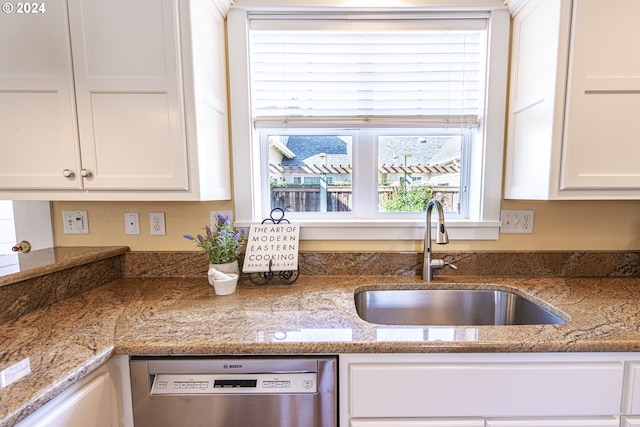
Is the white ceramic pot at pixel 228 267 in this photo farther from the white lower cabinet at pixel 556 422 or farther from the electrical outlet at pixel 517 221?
the electrical outlet at pixel 517 221

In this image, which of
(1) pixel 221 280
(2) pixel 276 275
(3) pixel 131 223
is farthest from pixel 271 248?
(3) pixel 131 223

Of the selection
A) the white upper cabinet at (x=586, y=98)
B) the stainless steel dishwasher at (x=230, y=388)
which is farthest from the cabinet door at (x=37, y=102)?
the white upper cabinet at (x=586, y=98)

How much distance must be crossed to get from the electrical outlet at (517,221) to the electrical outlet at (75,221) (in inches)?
80.9

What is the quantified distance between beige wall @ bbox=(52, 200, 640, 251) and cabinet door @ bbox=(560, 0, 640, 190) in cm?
33

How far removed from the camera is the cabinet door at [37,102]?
1000 millimetres

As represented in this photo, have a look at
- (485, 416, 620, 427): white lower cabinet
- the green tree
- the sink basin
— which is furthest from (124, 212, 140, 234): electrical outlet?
(485, 416, 620, 427): white lower cabinet

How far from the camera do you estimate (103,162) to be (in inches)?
41.9

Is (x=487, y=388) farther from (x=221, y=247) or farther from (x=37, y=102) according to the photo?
(x=37, y=102)

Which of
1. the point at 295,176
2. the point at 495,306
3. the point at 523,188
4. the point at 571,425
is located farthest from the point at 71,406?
the point at 523,188

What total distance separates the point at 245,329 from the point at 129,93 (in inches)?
37.6

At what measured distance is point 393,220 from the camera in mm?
1418

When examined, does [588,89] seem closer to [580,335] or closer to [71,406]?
[580,335]

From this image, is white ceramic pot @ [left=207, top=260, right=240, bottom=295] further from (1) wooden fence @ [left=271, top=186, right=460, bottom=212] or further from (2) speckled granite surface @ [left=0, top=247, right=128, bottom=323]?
(2) speckled granite surface @ [left=0, top=247, right=128, bottom=323]

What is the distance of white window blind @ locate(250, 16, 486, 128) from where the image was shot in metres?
1.33
